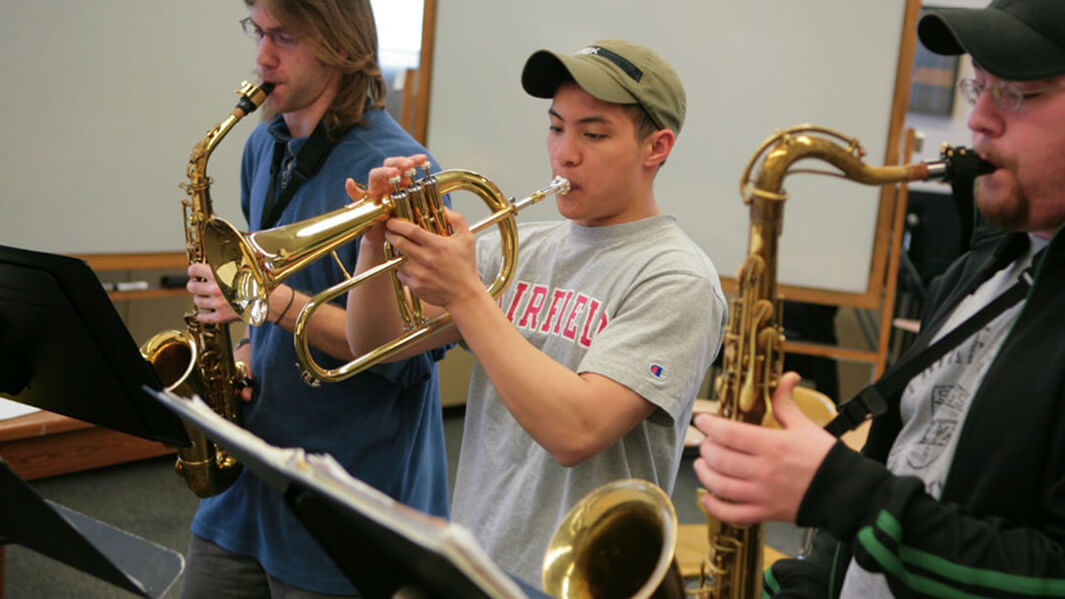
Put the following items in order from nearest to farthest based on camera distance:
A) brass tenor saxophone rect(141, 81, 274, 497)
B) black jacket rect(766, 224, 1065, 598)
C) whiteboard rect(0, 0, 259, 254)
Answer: black jacket rect(766, 224, 1065, 598)
brass tenor saxophone rect(141, 81, 274, 497)
whiteboard rect(0, 0, 259, 254)

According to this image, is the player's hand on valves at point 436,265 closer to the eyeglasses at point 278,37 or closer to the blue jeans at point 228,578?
the eyeglasses at point 278,37

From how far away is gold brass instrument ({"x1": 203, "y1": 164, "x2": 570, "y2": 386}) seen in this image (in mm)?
1710

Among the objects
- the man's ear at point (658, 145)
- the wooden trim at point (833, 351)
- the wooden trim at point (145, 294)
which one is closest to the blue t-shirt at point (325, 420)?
the man's ear at point (658, 145)

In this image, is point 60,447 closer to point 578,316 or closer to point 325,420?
point 325,420

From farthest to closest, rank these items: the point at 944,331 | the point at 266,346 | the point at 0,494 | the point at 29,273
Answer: the point at 266,346, the point at 29,273, the point at 944,331, the point at 0,494

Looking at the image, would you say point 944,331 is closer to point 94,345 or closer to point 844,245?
point 94,345

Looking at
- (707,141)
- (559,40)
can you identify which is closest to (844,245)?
(707,141)

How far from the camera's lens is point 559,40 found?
5.09m

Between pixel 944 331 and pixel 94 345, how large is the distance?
1.51 m

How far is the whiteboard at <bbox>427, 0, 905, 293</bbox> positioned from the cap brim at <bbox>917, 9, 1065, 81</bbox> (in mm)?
3680

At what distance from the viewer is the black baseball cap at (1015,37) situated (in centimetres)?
115

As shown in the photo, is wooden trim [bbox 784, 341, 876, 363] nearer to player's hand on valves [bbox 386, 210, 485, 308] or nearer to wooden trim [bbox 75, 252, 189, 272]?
wooden trim [bbox 75, 252, 189, 272]

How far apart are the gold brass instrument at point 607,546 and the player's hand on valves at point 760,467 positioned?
10.0 inches

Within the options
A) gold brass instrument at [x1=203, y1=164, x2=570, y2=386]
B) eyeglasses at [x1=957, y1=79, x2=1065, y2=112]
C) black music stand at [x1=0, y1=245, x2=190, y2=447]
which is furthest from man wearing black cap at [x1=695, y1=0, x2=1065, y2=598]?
black music stand at [x1=0, y1=245, x2=190, y2=447]
